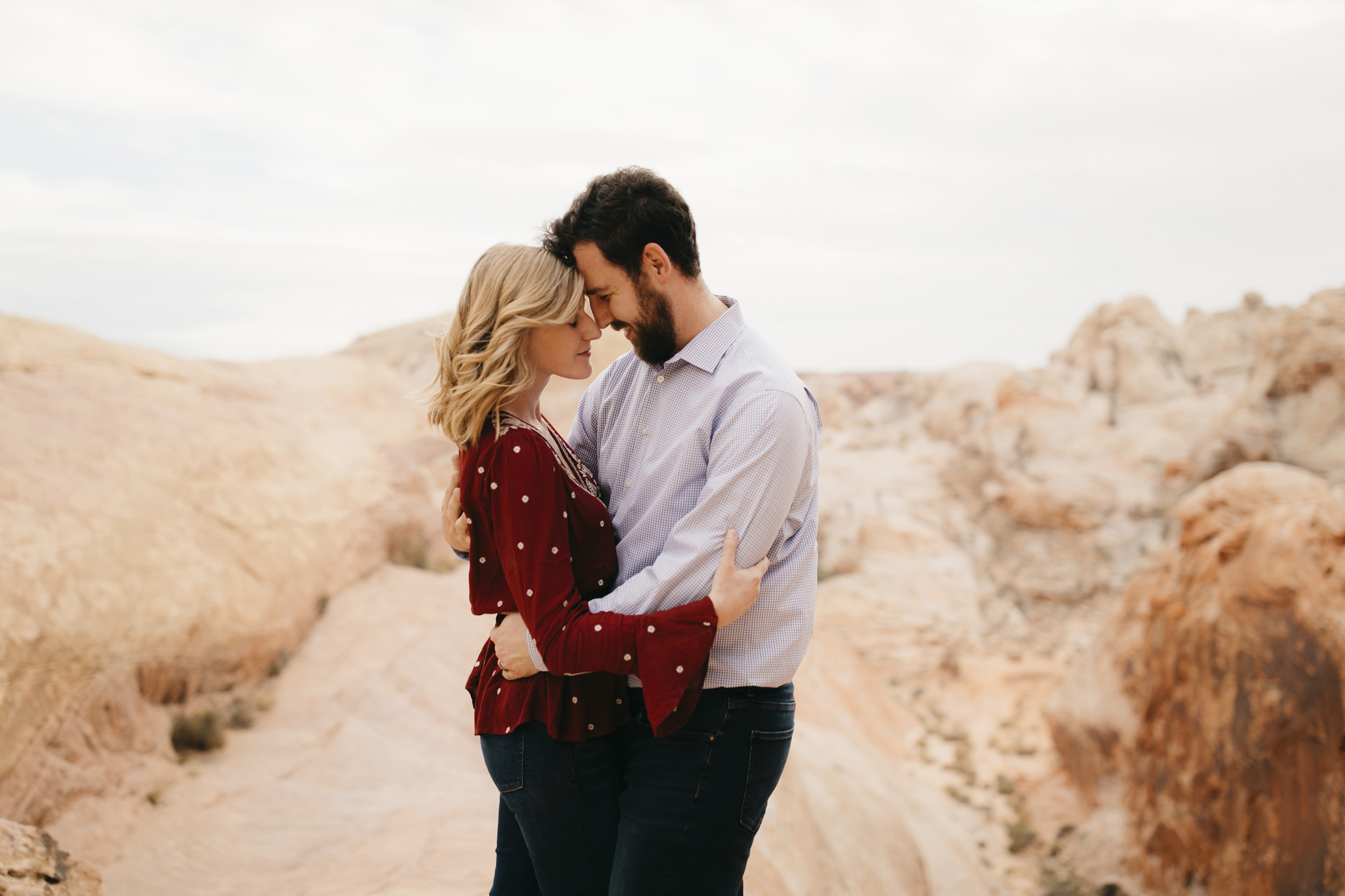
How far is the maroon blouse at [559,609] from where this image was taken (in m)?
2.12

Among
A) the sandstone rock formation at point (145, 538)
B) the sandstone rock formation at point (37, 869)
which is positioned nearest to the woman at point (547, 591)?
the sandstone rock formation at point (37, 869)

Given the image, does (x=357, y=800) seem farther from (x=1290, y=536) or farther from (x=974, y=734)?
(x=974, y=734)

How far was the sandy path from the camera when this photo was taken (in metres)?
4.12

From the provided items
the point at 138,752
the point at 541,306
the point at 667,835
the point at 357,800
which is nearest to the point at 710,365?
the point at 541,306

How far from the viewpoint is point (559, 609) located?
6.99 ft

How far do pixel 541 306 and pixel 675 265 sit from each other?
1.41 feet

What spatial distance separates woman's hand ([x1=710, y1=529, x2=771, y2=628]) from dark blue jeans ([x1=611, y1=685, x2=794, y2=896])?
0.98 feet

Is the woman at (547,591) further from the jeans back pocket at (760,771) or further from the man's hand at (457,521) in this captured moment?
the jeans back pocket at (760,771)

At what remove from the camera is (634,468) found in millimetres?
2578

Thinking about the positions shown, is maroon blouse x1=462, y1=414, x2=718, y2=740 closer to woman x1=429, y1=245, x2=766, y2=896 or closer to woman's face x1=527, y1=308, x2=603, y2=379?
woman x1=429, y1=245, x2=766, y2=896

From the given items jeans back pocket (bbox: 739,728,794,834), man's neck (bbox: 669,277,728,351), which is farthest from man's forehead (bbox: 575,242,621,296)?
jeans back pocket (bbox: 739,728,794,834)

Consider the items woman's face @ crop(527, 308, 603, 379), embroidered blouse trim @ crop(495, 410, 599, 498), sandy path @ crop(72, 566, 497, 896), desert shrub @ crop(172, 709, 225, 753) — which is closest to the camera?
embroidered blouse trim @ crop(495, 410, 599, 498)

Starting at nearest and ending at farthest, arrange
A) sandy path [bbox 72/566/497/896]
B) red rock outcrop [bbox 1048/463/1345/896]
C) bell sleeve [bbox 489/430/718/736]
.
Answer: bell sleeve [bbox 489/430/718/736] → sandy path [bbox 72/566/497/896] → red rock outcrop [bbox 1048/463/1345/896]

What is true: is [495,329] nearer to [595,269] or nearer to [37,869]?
[595,269]
